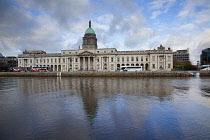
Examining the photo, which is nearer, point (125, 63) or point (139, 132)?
point (139, 132)

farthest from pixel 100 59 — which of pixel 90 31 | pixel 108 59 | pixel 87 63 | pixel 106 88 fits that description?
pixel 106 88

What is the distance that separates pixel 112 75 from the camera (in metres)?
55.2

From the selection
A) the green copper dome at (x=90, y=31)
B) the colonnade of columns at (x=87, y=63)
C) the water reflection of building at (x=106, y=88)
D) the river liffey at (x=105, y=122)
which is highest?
the green copper dome at (x=90, y=31)

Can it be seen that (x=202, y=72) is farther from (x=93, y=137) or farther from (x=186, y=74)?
(x=93, y=137)

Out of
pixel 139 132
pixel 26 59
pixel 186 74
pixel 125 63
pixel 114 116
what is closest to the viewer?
pixel 139 132

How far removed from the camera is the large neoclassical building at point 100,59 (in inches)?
3189

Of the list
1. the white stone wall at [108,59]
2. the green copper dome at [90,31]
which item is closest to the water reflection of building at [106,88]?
the white stone wall at [108,59]

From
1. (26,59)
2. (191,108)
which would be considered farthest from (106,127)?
(26,59)

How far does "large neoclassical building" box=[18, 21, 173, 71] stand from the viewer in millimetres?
81000

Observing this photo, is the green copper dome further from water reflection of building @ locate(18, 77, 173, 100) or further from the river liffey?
the river liffey

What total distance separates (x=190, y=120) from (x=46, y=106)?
11.1m

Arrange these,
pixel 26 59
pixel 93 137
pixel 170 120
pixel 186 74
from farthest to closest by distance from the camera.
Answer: pixel 26 59
pixel 186 74
pixel 170 120
pixel 93 137

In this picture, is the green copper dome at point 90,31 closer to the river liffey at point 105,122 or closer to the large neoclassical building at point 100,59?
the large neoclassical building at point 100,59

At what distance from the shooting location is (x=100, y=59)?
8644 centimetres
